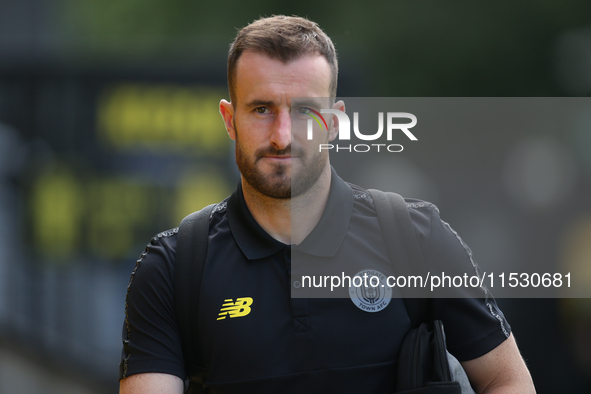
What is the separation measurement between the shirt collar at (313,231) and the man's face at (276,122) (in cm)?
11

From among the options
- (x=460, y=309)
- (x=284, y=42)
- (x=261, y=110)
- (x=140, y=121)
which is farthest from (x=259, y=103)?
(x=140, y=121)

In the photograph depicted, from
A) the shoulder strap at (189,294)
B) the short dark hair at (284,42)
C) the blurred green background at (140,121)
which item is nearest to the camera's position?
the shoulder strap at (189,294)

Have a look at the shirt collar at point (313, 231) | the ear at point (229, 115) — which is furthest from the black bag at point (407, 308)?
the ear at point (229, 115)

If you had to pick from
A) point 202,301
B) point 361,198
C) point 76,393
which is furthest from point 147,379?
point 76,393

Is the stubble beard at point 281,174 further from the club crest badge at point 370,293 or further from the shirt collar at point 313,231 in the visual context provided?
the club crest badge at point 370,293

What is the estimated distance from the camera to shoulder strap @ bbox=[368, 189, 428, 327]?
71.9 inches

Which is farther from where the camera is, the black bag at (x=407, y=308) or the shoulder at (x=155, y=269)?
the shoulder at (x=155, y=269)

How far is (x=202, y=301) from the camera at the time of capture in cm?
179

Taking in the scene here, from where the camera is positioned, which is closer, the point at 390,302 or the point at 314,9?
the point at 390,302

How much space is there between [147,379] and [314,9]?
3.74 meters

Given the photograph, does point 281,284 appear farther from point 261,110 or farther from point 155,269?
point 261,110

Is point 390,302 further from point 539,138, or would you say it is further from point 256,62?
point 539,138

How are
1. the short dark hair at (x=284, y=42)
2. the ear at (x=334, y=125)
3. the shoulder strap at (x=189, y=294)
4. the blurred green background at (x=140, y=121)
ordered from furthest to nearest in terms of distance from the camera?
the blurred green background at (x=140, y=121) < the ear at (x=334, y=125) < the short dark hair at (x=284, y=42) < the shoulder strap at (x=189, y=294)

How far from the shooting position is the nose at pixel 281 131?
6.12 feet
